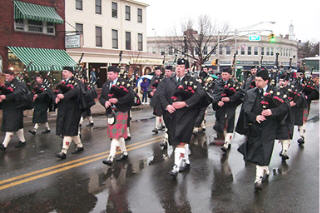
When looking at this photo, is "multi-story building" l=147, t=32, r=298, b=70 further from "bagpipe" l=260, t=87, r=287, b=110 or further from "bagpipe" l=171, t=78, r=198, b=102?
"bagpipe" l=260, t=87, r=287, b=110

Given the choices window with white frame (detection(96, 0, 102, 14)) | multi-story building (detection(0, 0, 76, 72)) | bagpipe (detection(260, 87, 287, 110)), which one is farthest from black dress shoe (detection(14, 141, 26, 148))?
window with white frame (detection(96, 0, 102, 14))

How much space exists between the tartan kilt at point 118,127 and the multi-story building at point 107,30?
1781 cm

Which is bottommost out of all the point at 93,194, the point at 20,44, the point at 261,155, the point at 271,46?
the point at 93,194

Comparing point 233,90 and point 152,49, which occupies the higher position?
point 152,49

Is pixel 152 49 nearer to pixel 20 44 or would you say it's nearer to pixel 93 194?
pixel 20 44

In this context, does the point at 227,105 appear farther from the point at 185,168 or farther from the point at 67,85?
the point at 67,85

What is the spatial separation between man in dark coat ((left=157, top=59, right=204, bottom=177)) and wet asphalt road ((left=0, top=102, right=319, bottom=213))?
0.57m

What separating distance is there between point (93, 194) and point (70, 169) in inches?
56.7

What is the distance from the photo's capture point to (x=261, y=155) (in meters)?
5.19

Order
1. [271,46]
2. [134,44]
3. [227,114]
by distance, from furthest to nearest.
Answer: [271,46] → [134,44] → [227,114]

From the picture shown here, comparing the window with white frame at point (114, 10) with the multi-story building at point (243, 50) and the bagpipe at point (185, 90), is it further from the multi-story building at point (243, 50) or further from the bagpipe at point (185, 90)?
the bagpipe at point (185, 90)

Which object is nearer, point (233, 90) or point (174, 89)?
point (174, 89)

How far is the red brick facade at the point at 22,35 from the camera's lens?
19797mm

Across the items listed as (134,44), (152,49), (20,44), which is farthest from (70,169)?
(152,49)
